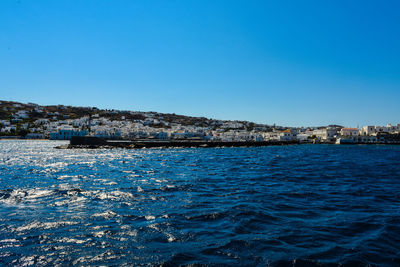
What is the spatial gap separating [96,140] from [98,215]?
6244 centimetres

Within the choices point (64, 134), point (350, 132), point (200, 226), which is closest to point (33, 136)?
point (64, 134)

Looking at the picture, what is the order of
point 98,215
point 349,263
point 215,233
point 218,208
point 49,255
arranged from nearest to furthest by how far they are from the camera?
point 349,263 → point 49,255 → point 215,233 → point 98,215 → point 218,208

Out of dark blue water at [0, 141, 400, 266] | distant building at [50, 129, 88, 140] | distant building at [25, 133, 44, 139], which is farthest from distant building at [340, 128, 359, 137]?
distant building at [25, 133, 44, 139]

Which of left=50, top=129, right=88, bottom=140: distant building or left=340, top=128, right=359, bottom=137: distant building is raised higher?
left=340, top=128, right=359, bottom=137: distant building

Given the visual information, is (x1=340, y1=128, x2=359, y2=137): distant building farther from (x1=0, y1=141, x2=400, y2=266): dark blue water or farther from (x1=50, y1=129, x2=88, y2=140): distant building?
(x1=0, y1=141, x2=400, y2=266): dark blue water

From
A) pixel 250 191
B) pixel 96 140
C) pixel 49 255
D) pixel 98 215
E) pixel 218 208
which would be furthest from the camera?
pixel 96 140

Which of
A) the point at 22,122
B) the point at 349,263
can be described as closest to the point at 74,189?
the point at 349,263

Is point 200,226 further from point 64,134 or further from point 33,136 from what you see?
point 33,136

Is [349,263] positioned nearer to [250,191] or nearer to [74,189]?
[250,191]

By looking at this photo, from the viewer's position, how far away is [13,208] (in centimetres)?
1099

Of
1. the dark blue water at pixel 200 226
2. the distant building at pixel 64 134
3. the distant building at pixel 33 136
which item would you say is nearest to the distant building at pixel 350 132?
the distant building at pixel 64 134

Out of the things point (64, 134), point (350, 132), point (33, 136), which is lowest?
point (33, 136)

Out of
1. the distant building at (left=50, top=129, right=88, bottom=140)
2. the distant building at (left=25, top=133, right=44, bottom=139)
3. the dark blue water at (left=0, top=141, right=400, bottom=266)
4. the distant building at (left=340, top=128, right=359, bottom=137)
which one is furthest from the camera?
the distant building at (left=340, top=128, right=359, bottom=137)

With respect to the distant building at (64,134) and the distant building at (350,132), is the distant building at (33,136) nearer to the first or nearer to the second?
the distant building at (64,134)
